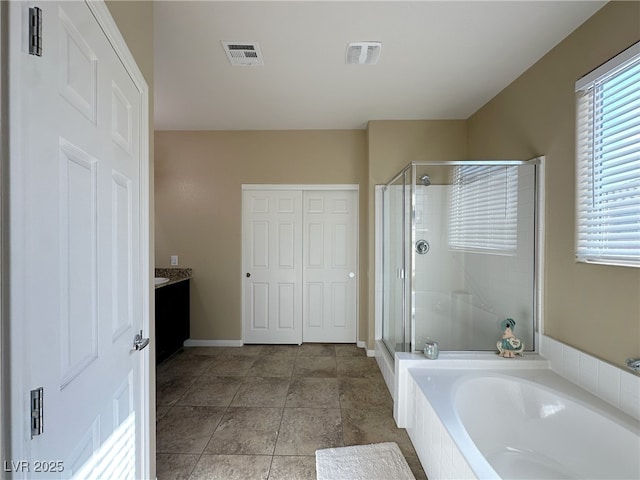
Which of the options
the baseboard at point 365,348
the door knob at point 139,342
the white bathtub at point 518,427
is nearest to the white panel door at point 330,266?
the baseboard at point 365,348

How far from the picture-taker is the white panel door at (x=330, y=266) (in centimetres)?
378

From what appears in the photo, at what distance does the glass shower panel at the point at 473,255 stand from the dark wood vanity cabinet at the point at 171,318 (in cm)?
242

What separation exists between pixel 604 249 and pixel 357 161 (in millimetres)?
2532

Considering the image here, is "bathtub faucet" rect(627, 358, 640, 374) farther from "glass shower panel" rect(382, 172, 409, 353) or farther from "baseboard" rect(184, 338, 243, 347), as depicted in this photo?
"baseboard" rect(184, 338, 243, 347)

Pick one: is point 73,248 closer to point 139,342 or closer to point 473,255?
point 139,342

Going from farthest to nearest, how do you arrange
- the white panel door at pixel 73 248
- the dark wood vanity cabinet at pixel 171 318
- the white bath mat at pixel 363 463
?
1. the dark wood vanity cabinet at pixel 171 318
2. the white bath mat at pixel 363 463
3. the white panel door at pixel 73 248

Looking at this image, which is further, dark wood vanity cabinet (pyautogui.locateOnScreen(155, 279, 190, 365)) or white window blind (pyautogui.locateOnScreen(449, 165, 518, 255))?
dark wood vanity cabinet (pyautogui.locateOnScreen(155, 279, 190, 365))

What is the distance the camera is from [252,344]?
3.79m

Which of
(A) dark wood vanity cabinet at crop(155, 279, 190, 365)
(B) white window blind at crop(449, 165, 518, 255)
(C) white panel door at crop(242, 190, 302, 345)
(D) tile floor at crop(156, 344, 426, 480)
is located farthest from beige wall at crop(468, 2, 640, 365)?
(A) dark wood vanity cabinet at crop(155, 279, 190, 365)

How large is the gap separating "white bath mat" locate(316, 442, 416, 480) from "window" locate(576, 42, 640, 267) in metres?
1.62

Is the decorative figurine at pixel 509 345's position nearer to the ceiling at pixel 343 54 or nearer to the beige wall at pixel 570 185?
the beige wall at pixel 570 185

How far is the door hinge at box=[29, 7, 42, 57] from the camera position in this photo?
0.68 metres

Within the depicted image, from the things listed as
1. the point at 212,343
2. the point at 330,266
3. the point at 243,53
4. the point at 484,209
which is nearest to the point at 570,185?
the point at 484,209

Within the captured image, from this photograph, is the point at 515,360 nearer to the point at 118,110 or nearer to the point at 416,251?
the point at 416,251
